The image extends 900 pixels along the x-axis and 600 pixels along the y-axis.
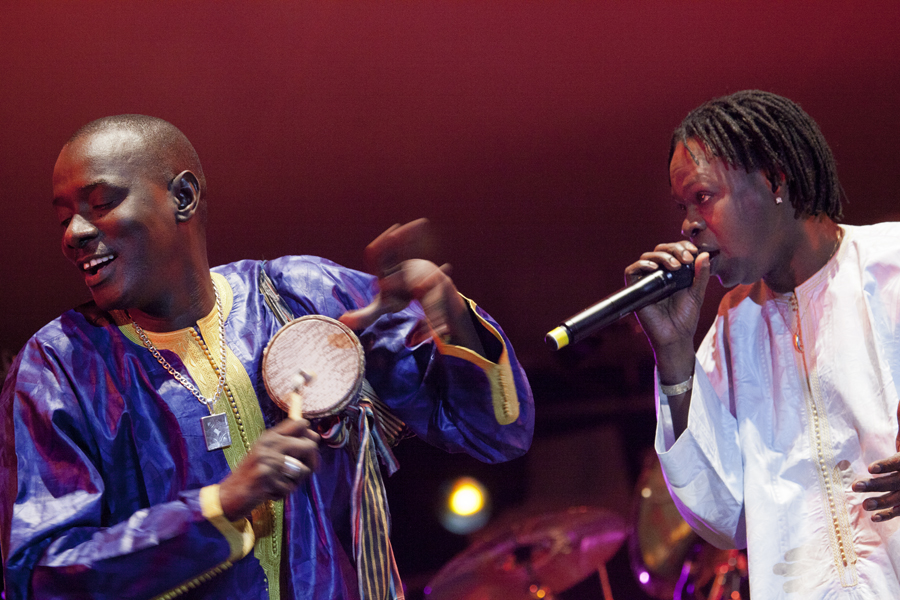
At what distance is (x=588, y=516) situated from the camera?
326 centimetres

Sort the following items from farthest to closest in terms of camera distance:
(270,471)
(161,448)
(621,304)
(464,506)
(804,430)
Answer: (464,506) < (804,430) < (621,304) < (161,448) < (270,471)

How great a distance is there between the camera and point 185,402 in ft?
5.36

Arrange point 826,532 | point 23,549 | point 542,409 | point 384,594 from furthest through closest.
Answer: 1. point 542,409
2. point 826,532
3. point 384,594
4. point 23,549

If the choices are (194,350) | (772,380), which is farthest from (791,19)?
(194,350)

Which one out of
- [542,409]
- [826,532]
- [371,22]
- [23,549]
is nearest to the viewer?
[23,549]

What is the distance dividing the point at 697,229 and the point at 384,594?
45.6 inches

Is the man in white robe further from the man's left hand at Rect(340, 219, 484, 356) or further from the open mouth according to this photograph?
the open mouth

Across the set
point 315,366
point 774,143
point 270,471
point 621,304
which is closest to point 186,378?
point 315,366

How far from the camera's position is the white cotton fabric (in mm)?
1838

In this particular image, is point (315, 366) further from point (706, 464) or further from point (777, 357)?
point (777, 357)

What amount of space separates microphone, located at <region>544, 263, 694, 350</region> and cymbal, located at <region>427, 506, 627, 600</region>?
5.13ft

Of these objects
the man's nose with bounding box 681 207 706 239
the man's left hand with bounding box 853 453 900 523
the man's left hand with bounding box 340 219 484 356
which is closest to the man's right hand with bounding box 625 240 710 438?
the man's nose with bounding box 681 207 706 239

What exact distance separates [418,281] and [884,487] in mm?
1080

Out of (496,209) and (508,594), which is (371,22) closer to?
(496,209)
